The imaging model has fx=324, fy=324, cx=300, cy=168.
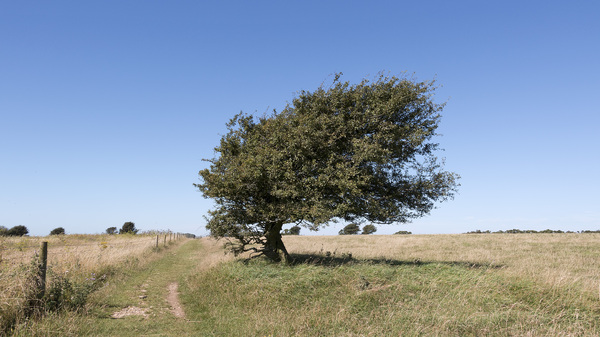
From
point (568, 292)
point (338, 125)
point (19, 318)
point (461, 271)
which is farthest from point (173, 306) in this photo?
point (568, 292)

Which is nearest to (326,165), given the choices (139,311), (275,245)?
(275,245)

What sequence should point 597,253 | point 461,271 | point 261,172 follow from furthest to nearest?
point 597,253 < point 261,172 < point 461,271

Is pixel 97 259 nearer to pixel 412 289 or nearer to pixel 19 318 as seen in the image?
pixel 19 318

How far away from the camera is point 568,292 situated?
10.6 metres

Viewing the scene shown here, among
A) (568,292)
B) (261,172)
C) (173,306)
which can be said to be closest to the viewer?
(568,292)

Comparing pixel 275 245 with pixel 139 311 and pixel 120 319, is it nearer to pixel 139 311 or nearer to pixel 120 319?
pixel 139 311

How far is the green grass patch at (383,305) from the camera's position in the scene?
8266 mm

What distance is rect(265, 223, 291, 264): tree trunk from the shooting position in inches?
691

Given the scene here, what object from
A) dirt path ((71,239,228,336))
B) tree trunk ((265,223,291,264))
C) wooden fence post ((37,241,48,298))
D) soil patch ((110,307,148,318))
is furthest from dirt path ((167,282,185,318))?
tree trunk ((265,223,291,264))

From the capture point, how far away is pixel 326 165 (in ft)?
50.4

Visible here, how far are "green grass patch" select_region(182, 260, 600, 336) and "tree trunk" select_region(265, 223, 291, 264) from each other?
3.58 m

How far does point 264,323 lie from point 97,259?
473 inches

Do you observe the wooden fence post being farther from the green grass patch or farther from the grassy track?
the green grass patch

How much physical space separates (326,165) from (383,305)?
7.19 metres
